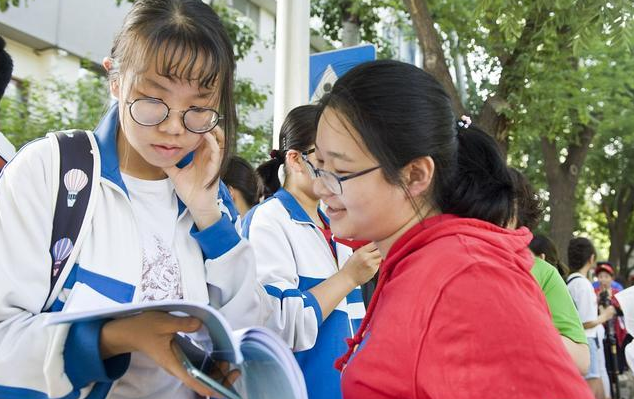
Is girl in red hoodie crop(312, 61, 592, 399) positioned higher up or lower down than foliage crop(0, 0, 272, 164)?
lower down

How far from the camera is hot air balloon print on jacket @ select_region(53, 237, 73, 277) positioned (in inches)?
54.2

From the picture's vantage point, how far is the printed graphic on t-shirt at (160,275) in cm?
152

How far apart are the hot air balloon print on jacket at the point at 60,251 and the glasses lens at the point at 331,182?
58 centimetres

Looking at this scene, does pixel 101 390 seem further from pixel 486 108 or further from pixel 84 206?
pixel 486 108

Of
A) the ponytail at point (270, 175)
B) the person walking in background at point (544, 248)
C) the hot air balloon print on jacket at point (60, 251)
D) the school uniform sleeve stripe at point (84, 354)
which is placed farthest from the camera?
the person walking in background at point (544, 248)

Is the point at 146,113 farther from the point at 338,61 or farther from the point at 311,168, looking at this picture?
the point at 338,61

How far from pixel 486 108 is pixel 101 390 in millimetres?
6661

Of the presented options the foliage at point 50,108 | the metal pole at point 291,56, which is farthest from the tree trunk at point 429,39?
the foliage at point 50,108

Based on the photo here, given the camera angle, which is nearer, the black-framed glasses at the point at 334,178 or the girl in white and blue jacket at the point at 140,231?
the girl in white and blue jacket at the point at 140,231

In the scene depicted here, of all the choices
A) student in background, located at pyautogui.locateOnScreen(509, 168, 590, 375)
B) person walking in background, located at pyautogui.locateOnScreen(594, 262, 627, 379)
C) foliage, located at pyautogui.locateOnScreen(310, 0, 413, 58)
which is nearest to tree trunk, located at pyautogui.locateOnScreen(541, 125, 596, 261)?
person walking in background, located at pyautogui.locateOnScreen(594, 262, 627, 379)

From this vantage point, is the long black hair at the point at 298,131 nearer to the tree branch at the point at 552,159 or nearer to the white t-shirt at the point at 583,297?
the white t-shirt at the point at 583,297

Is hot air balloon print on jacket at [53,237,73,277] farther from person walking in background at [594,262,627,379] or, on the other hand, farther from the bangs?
person walking in background at [594,262,627,379]

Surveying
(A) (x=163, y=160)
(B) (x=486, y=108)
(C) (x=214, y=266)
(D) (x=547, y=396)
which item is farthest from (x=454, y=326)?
(B) (x=486, y=108)

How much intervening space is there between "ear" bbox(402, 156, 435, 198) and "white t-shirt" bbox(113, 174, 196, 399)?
22.0 inches
